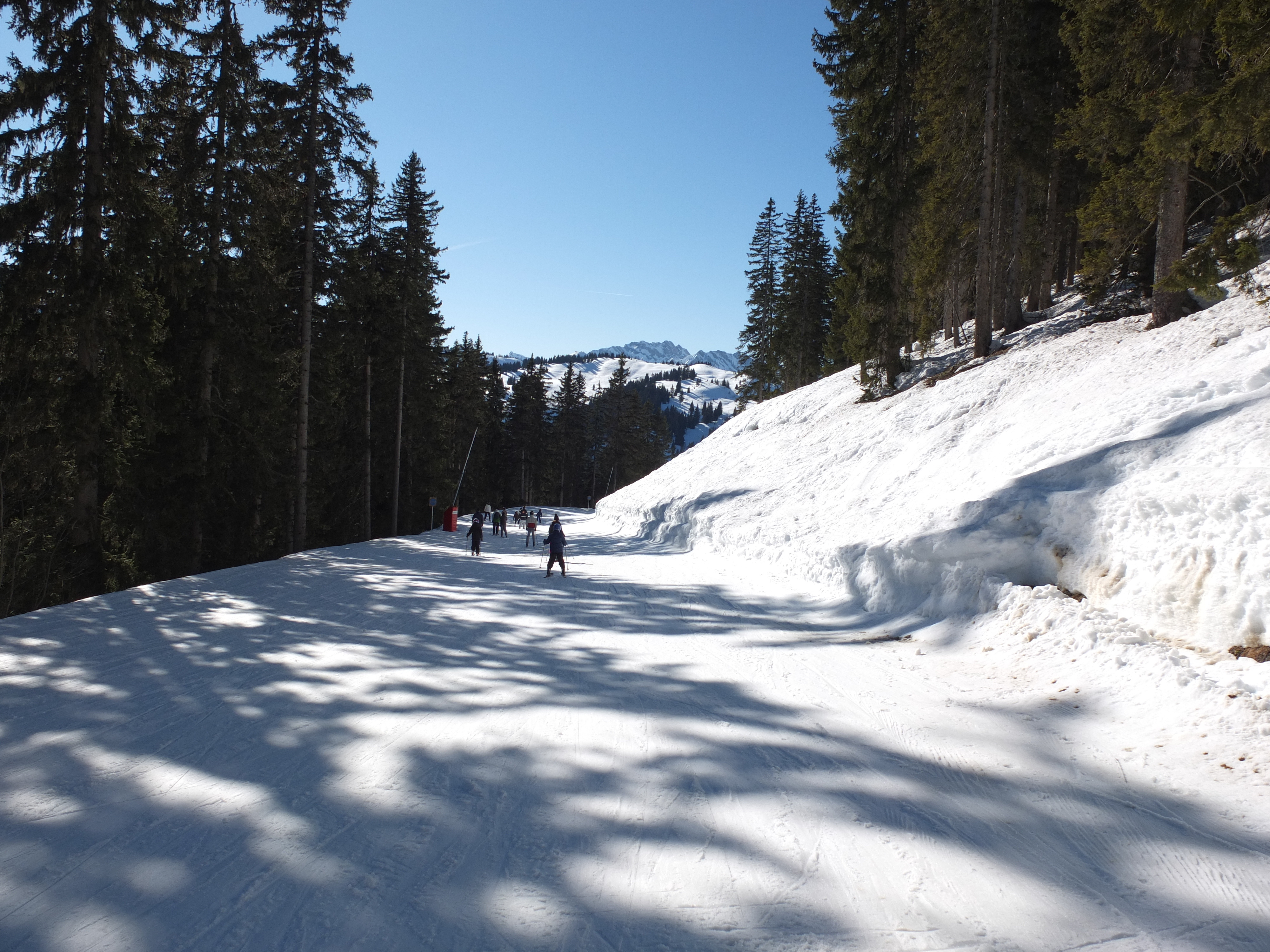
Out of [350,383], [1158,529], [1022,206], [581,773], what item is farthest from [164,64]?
[1022,206]

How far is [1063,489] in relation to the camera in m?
7.73

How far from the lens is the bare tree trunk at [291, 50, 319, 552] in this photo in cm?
1748

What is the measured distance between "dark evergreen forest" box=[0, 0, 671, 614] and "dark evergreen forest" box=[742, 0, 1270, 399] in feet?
51.1

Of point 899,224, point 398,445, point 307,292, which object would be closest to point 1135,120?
point 899,224

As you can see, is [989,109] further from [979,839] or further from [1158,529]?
[979,839]

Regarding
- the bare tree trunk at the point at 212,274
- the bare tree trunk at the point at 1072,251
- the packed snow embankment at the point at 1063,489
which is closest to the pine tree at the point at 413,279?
the bare tree trunk at the point at 212,274

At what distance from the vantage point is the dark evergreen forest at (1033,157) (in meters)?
8.71

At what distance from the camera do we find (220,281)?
17.0m

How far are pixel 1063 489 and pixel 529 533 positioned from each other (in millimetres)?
19443

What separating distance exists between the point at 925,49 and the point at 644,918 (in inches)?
881

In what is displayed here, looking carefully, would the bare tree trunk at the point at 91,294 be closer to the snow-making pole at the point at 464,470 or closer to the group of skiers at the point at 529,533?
the group of skiers at the point at 529,533

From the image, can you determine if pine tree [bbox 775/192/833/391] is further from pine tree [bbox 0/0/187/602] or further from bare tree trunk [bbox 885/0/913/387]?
pine tree [bbox 0/0/187/602]

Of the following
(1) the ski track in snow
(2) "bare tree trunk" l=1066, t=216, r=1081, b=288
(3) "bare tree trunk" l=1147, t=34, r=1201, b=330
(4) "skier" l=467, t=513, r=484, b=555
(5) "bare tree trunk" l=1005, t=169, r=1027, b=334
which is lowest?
(1) the ski track in snow

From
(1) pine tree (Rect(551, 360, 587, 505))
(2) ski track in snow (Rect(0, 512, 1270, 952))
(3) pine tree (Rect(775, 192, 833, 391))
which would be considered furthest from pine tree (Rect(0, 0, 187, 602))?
(1) pine tree (Rect(551, 360, 587, 505))
